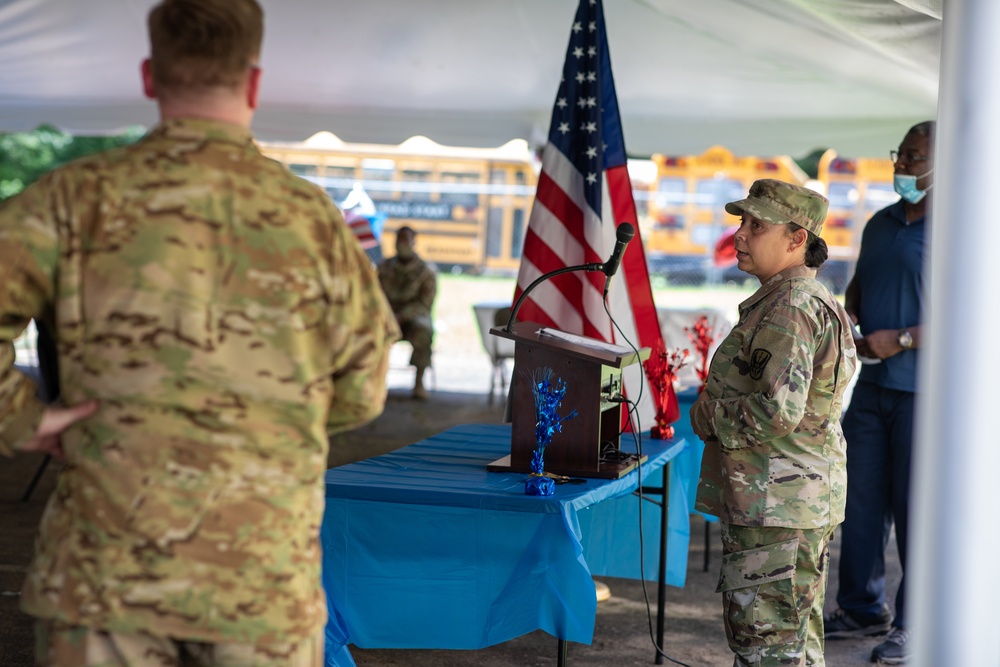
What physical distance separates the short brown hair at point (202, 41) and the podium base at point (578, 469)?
1800 mm

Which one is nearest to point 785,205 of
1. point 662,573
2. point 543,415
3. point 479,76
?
point 543,415

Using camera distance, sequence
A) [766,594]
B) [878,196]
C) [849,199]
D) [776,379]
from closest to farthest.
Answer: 1. [776,379]
2. [766,594]
3. [878,196]
4. [849,199]

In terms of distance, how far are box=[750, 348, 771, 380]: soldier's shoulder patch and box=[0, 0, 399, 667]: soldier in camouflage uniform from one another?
1.47 metres

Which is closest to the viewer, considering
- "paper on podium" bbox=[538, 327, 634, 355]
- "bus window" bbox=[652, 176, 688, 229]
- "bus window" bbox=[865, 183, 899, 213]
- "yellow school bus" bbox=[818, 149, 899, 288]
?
"paper on podium" bbox=[538, 327, 634, 355]

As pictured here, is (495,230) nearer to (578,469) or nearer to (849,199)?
(849,199)

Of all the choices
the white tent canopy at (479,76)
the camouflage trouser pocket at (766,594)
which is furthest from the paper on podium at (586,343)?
the white tent canopy at (479,76)

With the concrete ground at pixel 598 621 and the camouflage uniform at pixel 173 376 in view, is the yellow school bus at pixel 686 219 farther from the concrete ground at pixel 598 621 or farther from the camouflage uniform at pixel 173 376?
the camouflage uniform at pixel 173 376

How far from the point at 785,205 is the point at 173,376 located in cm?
189

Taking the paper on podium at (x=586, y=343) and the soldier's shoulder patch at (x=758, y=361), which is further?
the paper on podium at (x=586, y=343)

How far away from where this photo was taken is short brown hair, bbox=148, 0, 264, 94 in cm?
159

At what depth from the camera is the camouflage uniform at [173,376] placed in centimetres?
158

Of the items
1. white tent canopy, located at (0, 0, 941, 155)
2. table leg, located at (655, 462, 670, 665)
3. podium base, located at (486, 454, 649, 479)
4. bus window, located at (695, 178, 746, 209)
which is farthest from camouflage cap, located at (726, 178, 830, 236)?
bus window, located at (695, 178, 746, 209)

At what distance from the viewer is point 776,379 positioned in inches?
108

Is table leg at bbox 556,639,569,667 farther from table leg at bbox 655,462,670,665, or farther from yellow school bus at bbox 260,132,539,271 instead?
yellow school bus at bbox 260,132,539,271
